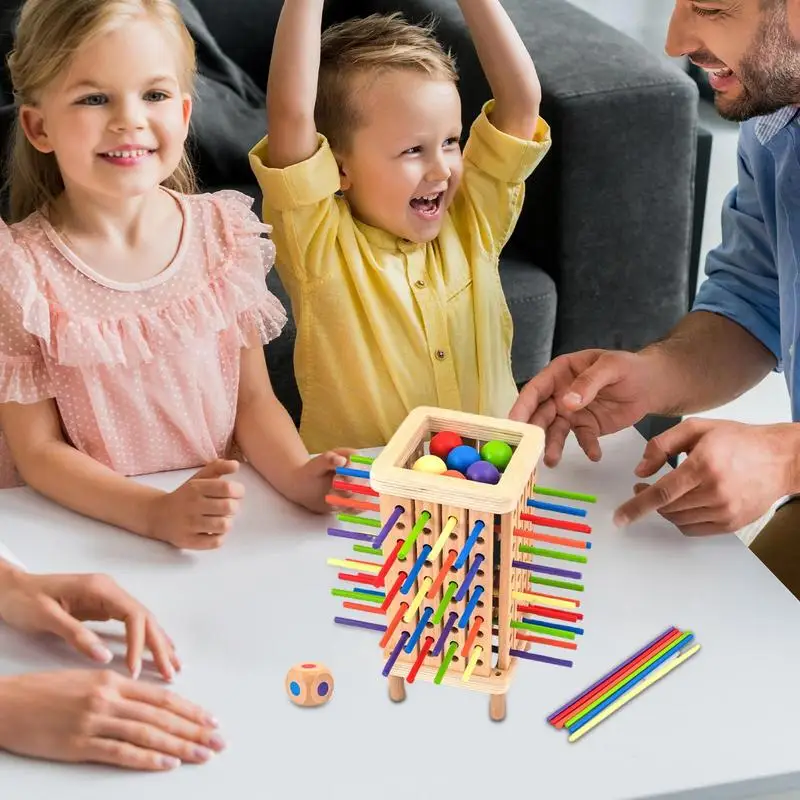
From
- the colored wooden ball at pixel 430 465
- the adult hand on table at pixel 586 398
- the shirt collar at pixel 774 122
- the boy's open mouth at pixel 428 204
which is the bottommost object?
the adult hand on table at pixel 586 398

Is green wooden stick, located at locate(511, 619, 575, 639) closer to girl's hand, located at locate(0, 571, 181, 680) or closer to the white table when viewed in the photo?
the white table

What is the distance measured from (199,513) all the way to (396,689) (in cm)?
27

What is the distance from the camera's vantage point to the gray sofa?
2.00m

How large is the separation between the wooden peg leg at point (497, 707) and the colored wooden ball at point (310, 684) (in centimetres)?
13

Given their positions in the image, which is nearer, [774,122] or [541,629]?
[541,629]

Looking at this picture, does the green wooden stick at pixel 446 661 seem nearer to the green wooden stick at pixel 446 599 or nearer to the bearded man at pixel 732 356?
the green wooden stick at pixel 446 599

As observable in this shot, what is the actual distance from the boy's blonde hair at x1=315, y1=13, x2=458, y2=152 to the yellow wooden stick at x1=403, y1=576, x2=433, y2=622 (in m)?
0.74

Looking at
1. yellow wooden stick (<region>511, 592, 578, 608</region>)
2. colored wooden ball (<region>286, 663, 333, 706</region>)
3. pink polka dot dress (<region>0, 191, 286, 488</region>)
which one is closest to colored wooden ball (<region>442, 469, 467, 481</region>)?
yellow wooden stick (<region>511, 592, 578, 608</region>)

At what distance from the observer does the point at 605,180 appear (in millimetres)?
2031

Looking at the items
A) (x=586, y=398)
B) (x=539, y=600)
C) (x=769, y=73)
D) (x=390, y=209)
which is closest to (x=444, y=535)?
(x=539, y=600)

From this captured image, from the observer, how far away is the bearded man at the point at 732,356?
3.57 ft

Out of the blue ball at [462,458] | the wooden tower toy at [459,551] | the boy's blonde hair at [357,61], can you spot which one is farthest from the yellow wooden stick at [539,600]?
the boy's blonde hair at [357,61]

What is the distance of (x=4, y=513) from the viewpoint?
112 cm

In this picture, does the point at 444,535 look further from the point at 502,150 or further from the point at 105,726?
the point at 502,150
